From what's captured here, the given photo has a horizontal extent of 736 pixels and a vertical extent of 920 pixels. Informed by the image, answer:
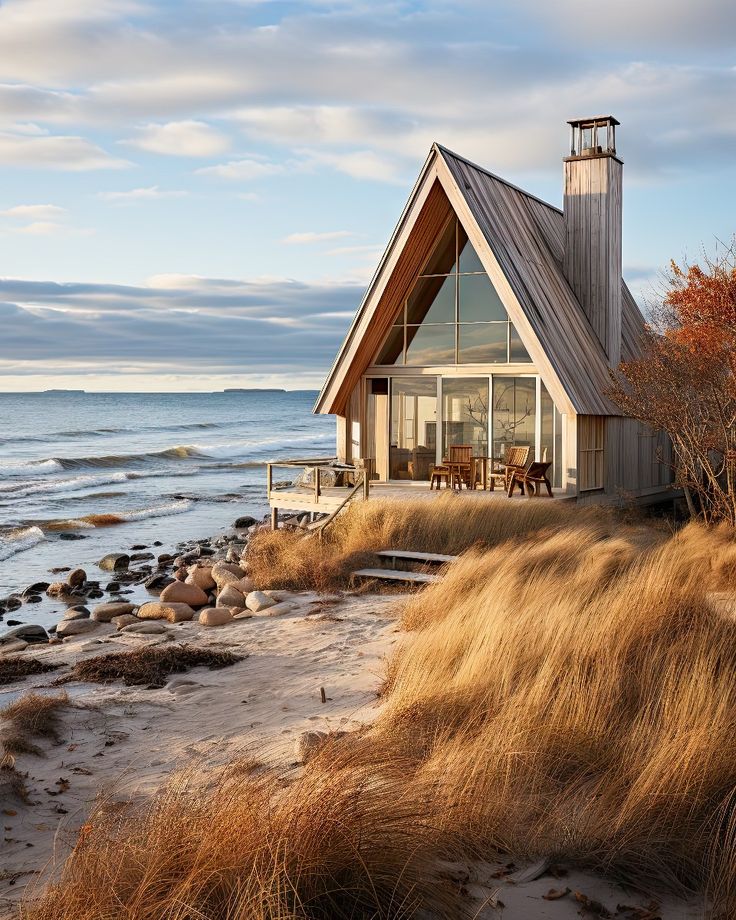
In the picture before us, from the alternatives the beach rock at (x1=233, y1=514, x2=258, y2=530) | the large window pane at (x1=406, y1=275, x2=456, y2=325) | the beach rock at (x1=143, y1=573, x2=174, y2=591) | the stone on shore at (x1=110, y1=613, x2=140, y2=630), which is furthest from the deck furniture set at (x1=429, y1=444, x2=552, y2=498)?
the beach rock at (x1=233, y1=514, x2=258, y2=530)

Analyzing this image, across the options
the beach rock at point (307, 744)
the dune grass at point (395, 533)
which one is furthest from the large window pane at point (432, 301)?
the beach rock at point (307, 744)

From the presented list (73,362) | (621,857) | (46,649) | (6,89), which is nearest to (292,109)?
(6,89)

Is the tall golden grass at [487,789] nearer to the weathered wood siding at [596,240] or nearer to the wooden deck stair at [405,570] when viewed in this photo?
the wooden deck stair at [405,570]

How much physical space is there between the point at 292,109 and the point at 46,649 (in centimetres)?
960

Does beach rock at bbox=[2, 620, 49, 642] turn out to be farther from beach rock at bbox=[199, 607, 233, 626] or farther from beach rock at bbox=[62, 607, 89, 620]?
beach rock at bbox=[199, 607, 233, 626]

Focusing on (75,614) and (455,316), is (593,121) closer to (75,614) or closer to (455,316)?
(455,316)

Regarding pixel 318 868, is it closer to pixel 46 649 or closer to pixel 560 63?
pixel 46 649

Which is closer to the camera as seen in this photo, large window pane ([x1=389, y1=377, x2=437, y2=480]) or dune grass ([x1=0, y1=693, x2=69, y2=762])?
dune grass ([x1=0, y1=693, x2=69, y2=762])

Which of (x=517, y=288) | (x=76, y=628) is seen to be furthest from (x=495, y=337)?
(x=76, y=628)

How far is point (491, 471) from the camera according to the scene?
17656 mm

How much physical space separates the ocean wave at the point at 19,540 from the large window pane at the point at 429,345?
10.6m

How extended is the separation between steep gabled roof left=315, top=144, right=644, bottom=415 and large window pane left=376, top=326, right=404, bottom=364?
361 millimetres

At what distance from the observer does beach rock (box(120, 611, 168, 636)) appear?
11516 mm

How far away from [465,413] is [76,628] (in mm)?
8989
